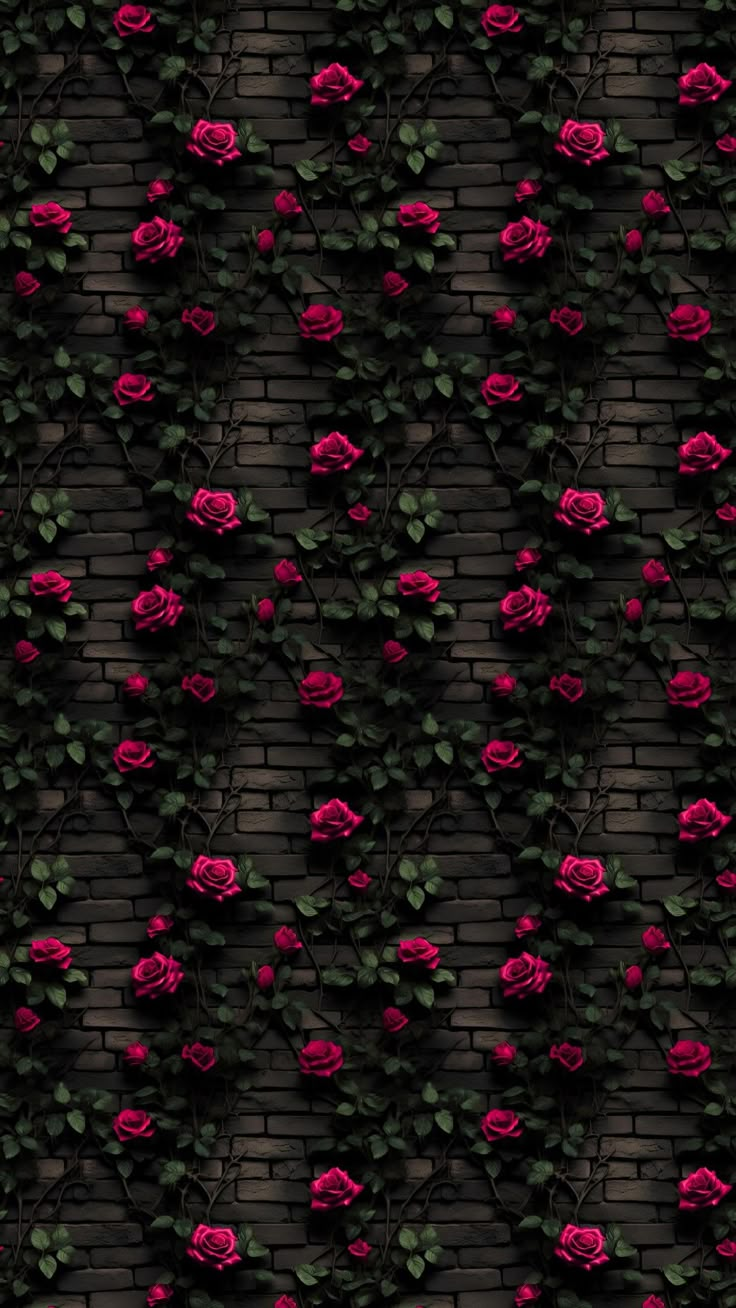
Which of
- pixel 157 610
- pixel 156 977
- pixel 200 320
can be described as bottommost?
pixel 156 977

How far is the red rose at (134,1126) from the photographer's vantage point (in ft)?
12.1

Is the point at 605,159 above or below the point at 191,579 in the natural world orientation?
above

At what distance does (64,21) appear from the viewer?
13.0ft

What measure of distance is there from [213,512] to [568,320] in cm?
101

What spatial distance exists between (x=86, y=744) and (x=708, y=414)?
5.84ft

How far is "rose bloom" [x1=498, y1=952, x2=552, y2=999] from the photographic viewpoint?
3.73 meters

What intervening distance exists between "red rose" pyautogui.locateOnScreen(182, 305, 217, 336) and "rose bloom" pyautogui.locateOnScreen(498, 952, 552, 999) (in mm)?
1741

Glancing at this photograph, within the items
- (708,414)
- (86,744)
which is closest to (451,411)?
(708,414)

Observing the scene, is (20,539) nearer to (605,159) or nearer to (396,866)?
(396,866)

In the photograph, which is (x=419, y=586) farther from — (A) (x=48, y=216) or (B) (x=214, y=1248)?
(B) (x=214, y=1248)

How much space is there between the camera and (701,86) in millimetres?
3934

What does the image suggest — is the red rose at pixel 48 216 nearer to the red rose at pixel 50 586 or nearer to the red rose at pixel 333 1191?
the red rose at pixel 50 586

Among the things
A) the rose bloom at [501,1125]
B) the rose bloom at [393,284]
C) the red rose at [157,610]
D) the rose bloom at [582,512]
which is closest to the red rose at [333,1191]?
the rose bloom at [501,1125]

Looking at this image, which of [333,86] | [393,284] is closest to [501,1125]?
[393,284]
